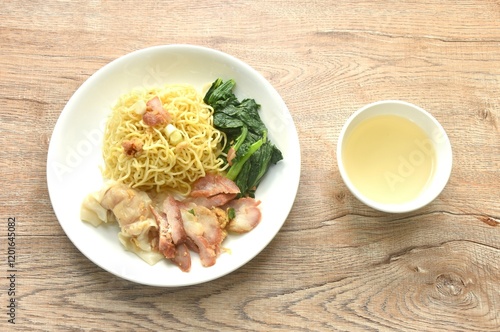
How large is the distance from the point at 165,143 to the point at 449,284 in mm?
1654

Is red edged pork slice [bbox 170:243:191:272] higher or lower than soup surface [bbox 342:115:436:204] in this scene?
lower

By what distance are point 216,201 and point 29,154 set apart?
1.07 meters

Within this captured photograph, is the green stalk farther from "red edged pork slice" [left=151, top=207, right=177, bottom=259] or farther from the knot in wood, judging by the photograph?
the knot in wood

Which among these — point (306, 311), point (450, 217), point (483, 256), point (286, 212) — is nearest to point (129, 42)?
point (286, 212)

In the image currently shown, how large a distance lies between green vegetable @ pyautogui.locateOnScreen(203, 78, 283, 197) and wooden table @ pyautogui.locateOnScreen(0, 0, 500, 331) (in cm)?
28

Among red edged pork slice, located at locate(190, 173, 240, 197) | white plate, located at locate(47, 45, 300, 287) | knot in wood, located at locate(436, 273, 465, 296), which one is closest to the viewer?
white plate, located at locate(47, 45, 300, 287)

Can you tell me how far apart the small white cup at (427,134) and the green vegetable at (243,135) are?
0.38m

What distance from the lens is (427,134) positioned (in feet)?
9.07

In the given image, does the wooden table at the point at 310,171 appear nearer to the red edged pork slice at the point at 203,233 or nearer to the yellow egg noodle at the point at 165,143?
the red edged pork slice at the point at 203,233

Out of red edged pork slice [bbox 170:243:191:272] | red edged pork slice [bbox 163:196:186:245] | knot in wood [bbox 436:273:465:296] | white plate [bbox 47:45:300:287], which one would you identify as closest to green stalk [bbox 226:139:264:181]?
white plate [bbox 47:45:300:287]

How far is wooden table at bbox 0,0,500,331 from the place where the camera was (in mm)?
2754

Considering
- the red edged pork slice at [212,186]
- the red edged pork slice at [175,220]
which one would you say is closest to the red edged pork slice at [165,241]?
the red edged pork slice at [175,220]

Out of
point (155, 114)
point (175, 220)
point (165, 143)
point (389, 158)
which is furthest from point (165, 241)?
point (389, 158)

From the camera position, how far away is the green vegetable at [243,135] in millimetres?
2748
